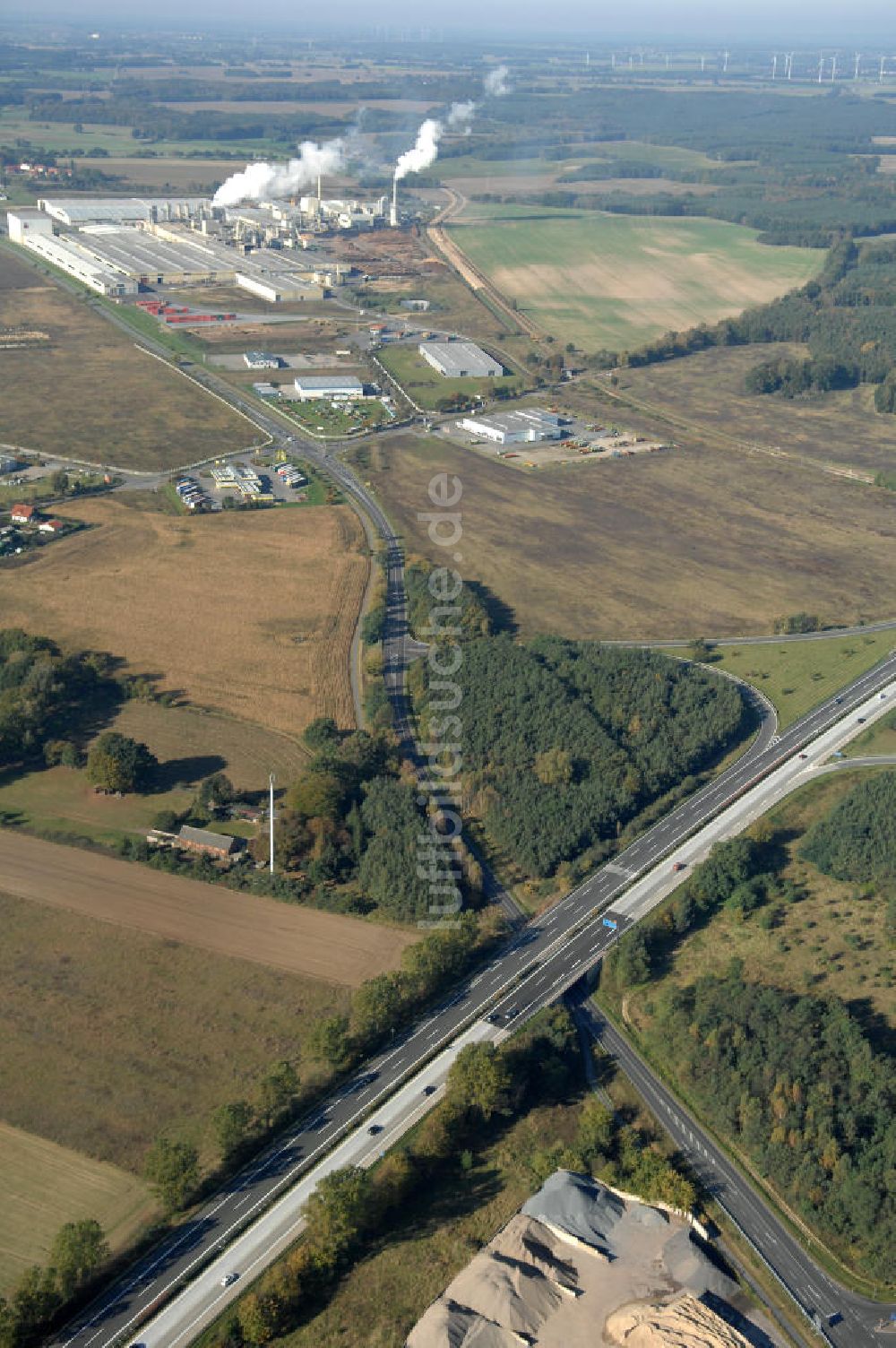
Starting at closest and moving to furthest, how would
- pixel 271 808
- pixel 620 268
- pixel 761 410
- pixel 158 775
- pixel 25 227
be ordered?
pixel 271 808 → pixel 158 775 → pixel 761 410 → pixel 25 227 → pixel 620 268

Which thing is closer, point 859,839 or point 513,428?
point 859,839

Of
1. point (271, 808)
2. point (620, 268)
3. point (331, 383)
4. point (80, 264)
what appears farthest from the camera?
point (620, 268)

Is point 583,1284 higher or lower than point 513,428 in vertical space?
lower

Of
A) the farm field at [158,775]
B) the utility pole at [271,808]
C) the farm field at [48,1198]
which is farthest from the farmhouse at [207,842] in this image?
the farm field at [48,1198]

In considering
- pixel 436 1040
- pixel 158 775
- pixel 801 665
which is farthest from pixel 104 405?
pixel 436 1040

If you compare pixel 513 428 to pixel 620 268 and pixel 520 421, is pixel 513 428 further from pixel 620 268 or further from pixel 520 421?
pixel 620 268

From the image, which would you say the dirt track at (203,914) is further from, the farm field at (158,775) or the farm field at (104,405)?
the farm field at (104,405)

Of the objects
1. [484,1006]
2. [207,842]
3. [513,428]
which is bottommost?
[484,1006]

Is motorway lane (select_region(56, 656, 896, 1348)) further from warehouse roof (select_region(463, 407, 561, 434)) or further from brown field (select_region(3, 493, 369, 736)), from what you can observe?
warehouse roof (select_region(463, 407, 561, 434))
